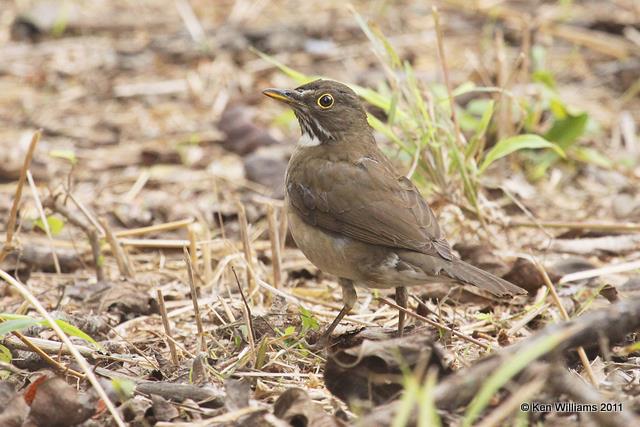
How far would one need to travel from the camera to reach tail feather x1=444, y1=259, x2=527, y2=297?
4629 millimetres

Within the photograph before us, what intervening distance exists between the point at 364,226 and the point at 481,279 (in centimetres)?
76

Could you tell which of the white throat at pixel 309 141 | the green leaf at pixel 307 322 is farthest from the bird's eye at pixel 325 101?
the green leaf at pixel 307 322

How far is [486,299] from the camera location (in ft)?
18.3

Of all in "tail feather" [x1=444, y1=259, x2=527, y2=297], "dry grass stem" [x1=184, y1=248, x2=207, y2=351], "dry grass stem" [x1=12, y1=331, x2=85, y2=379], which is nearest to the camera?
"dry grass stem" [x1=12, y1=331, x2=85, y2=379]

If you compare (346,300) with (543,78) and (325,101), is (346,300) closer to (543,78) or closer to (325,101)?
(325,101)

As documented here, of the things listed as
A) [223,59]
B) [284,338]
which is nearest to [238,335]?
[284,338]

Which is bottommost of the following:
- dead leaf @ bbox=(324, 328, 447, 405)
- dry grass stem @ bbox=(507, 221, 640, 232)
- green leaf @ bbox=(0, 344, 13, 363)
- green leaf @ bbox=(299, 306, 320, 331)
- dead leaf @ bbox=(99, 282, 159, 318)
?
dead leaf @ bbox=(99, 282, 159, 318)

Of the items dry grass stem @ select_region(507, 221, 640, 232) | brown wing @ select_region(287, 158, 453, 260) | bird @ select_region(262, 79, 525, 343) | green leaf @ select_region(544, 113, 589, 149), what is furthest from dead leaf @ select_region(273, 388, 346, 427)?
green leaf @ select_region(544, 113, 589, 149)

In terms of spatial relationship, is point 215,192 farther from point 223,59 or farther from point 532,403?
point 532,403

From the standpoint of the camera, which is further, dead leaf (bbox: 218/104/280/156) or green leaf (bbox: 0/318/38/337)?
dead leaf (bbox: 218/104/280/156)

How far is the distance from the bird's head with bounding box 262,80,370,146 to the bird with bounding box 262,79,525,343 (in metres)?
0.07

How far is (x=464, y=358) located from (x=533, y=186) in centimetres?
376

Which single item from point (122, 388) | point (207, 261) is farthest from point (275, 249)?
point (122, 388)

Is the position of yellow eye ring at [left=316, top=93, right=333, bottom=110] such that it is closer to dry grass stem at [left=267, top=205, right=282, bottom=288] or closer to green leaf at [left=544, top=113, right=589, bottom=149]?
dry grass stem at [left=267, top=205, right=282, bottom=288]
